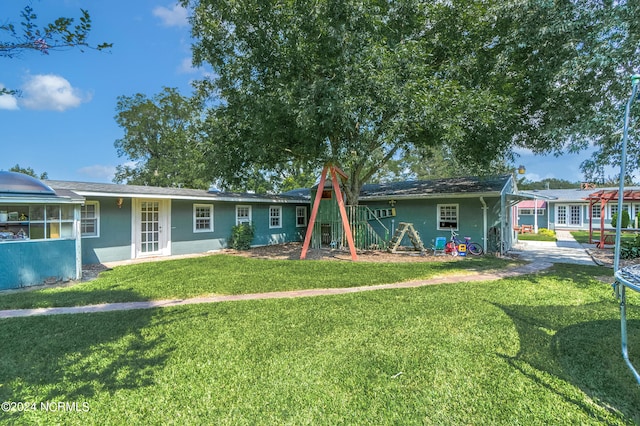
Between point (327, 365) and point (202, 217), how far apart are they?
1095 centimetres

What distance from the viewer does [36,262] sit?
7133 mm

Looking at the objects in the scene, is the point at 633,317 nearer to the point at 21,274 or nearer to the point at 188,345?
the point at 188,345

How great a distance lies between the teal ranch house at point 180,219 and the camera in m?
7.07

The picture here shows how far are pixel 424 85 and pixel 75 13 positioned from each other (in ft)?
28.7

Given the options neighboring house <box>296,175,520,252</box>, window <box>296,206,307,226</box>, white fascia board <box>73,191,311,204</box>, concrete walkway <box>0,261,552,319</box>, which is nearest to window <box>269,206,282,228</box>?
white fascia board <box>73,191,311,204</box>

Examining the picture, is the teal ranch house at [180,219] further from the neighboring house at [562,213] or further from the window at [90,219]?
the neighboring house at [562,213]

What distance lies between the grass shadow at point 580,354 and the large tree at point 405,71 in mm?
5162

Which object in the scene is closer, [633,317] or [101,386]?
[101,386]

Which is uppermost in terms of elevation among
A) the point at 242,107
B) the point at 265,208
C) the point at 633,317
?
the point at 242,107

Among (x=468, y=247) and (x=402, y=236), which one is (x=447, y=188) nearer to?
(x=468, y=247)

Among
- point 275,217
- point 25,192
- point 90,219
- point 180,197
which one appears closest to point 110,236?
point 90,219

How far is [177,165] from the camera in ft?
83.1

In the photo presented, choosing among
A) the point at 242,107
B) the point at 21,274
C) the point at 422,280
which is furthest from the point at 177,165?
the point at 422,280

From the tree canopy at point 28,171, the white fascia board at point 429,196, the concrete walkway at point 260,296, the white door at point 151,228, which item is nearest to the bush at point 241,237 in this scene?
the white door at point 151,228
